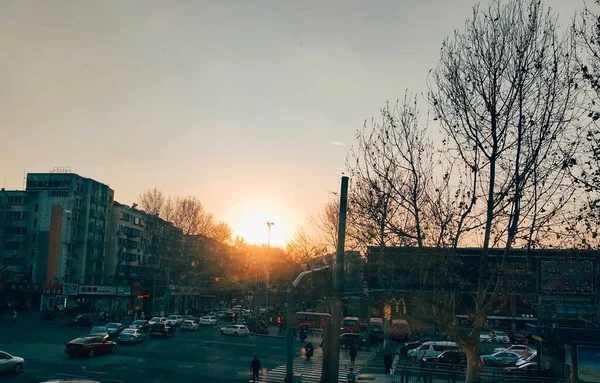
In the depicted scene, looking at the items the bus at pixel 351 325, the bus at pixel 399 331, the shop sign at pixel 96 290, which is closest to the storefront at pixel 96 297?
the shop sign at pixel 96 290

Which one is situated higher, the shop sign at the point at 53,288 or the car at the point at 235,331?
the shop sign at the point at 53,288

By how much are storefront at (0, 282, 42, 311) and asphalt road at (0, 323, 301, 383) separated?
16.2 metres

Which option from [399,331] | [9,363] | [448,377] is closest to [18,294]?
[399,331]

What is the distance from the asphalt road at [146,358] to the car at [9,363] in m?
0.35

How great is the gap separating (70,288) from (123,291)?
614 inches

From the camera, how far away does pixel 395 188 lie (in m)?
20.8

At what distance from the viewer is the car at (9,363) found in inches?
1131

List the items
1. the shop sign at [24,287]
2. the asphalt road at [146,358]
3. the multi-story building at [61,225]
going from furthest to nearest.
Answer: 1. the multi-story building at [61,225]
2. the shop sign at [24,287]
3. the asphalt road at [146,358]

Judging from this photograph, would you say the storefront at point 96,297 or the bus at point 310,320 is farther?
the storefront at point 96,297

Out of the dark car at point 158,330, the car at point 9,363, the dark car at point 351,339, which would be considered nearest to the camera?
the car at point 9,363

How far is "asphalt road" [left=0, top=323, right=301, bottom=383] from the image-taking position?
3080 cm

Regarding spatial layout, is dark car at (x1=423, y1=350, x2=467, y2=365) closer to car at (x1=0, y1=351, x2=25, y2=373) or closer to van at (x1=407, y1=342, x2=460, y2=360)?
van at (x1=407, y1=342, x2=460, y2=360)

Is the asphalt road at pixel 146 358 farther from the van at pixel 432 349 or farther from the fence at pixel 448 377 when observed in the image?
the van at pixel 432 349

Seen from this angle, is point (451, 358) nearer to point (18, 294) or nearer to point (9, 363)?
point (9, 363)
